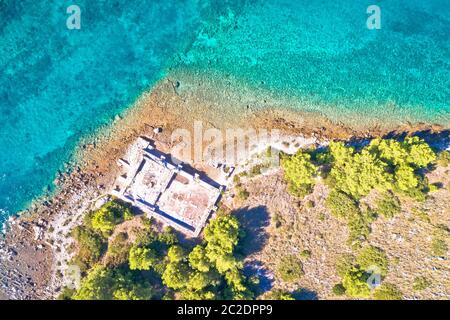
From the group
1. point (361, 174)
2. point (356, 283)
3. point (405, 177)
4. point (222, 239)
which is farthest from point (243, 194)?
point (405, 177)

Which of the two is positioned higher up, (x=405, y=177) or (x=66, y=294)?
(x=405, y=177)

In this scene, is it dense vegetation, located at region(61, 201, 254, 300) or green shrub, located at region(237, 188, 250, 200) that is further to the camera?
green shrub, located at region(237, 188, 250, 200)

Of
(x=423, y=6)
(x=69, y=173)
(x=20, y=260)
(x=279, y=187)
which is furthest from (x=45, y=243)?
(x=423, y=6)

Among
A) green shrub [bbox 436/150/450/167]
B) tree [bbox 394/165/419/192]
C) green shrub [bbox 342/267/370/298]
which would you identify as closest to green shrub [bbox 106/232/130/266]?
green shrub [bbox 342/267/370/298]

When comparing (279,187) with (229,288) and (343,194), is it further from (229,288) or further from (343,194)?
(229,288)

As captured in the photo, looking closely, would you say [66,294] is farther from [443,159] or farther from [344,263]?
[443,159]

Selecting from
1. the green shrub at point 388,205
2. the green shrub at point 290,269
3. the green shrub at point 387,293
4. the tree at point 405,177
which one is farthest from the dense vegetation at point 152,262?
the tree at point 405,177

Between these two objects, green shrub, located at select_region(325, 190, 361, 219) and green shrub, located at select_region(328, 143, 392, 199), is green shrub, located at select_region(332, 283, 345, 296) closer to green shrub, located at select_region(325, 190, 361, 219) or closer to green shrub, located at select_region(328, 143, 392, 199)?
green shrub, located at select_region(325, 190, 361, 219)
